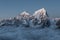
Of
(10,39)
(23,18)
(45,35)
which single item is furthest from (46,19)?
(10,39)

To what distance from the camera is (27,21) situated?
71.5 ft

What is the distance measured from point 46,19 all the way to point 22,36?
8912 mm

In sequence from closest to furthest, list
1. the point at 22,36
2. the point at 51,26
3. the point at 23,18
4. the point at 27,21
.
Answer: the point at 22,36, the point at 51,26, the point at 27,21, the point at 23,18

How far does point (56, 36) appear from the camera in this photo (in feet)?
46.0

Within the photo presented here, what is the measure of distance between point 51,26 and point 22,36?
18.7ft

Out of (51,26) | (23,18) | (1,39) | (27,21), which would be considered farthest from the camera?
(23,18)

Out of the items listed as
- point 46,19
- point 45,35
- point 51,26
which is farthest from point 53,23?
point 45,35

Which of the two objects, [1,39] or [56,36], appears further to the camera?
[56,36]

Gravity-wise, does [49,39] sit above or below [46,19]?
below

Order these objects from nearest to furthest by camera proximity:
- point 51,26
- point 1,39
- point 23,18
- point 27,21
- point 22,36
A: point 1,39, point 22,36, point 51,26, point 27,21, point 23,18

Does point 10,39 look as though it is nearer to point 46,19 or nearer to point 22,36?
point 22,36

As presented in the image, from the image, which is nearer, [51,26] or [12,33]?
[12,33]

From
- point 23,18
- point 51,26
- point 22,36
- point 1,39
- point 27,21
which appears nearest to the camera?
point 1,39

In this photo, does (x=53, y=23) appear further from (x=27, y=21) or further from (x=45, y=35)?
(x=45, y=35)
